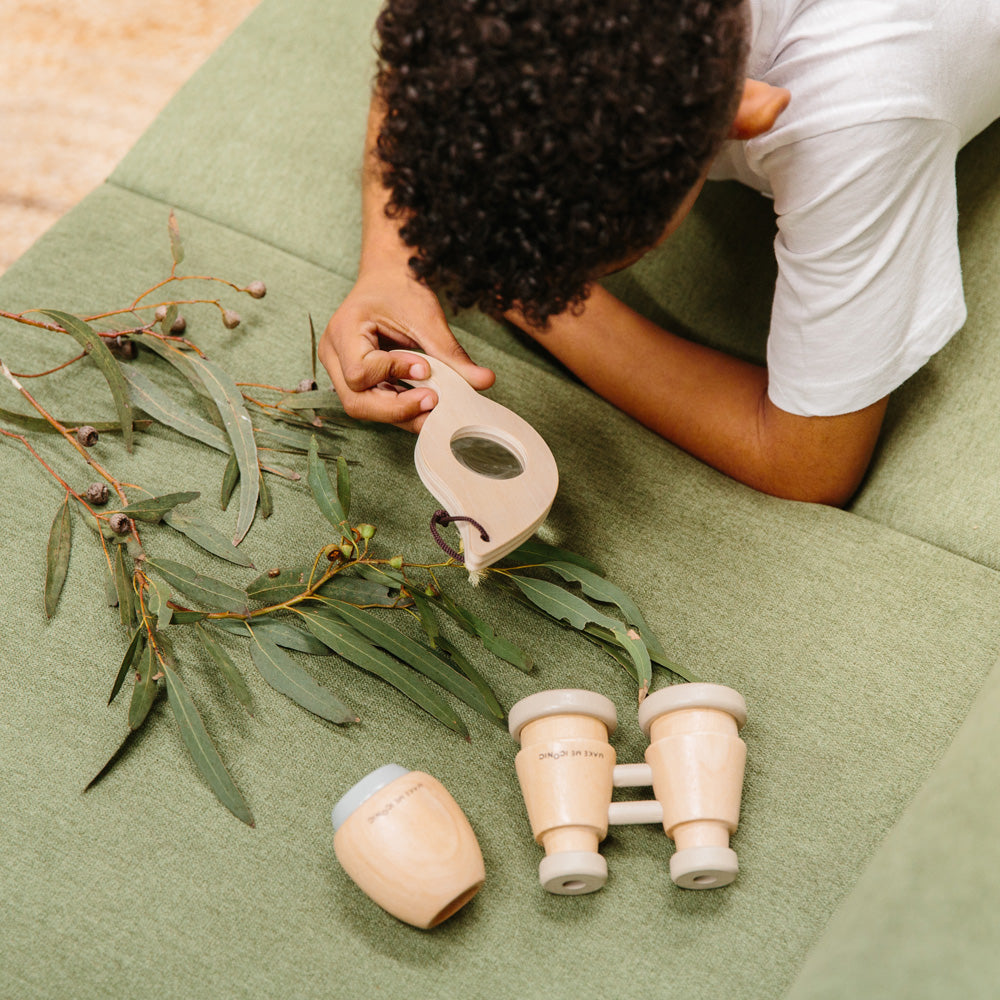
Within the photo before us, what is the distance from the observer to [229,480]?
0.99 metres

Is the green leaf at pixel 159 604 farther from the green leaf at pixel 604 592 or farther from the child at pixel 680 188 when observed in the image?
the green leaf at pixel 604 592

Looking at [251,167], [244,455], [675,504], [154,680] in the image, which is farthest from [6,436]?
[675,504]

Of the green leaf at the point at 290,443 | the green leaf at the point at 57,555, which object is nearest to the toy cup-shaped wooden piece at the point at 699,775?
the green leaf at the point at 290,443

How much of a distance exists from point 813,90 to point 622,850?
0.70 metres

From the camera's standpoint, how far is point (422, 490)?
1.02 m

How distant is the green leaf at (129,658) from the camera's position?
82cm

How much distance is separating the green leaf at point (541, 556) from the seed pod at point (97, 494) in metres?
0.44

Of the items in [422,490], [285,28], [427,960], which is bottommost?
[427,960]

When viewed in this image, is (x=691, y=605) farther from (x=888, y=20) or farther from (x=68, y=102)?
(x=68, y=102)

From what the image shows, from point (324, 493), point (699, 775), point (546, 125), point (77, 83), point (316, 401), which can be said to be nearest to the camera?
point (546, 125)

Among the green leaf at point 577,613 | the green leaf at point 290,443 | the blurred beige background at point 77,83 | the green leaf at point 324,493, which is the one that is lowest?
the blurred beige background at point 77,83

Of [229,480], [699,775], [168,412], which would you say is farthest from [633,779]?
[168,412]

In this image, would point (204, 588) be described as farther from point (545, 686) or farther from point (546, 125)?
point (546, 125)

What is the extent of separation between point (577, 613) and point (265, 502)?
1.19 feet
